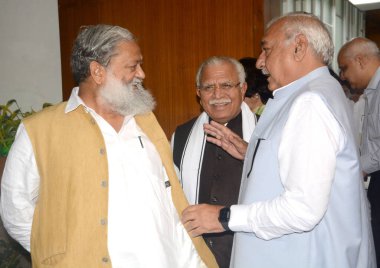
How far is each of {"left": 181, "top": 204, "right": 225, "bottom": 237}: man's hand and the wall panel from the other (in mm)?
2003

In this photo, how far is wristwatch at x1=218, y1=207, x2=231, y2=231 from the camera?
141 cm

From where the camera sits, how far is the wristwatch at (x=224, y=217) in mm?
1412

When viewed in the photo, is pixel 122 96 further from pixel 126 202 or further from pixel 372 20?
pixel 372 20

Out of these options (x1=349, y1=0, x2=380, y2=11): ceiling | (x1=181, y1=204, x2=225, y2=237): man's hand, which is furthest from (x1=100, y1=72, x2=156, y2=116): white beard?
(x1=349, y1=0, x2=380, y2=11): ceiling

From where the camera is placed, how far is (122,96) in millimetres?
1661

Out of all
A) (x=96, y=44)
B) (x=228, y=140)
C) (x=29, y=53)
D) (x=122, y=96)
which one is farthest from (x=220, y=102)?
(x=29, y=53)

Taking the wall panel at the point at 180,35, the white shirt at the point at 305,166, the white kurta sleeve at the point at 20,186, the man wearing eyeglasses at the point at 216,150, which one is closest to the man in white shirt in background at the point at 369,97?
the wall panel at the point at 180,35

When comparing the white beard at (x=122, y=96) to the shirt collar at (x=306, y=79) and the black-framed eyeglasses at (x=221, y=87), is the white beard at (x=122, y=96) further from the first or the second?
the shirt collar at (x=306, y=79)

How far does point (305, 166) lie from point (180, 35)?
8.71 ft

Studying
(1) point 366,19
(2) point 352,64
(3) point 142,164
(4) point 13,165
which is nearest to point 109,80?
(3) point 142,164

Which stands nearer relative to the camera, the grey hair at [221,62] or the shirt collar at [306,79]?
the shirt collar at [306,79]

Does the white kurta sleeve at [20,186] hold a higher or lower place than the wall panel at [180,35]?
lower

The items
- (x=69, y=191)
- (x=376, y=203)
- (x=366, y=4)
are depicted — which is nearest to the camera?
(x=69, y=191)

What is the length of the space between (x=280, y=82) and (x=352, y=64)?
1880 millimetres
